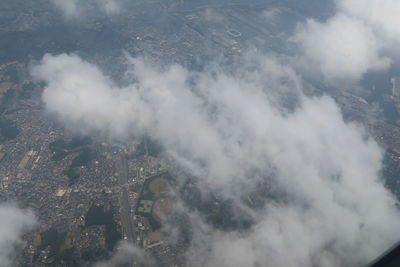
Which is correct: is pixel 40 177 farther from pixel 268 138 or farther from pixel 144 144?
pixel 268 138

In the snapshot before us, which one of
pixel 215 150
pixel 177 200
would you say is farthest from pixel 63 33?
pixel 177 200

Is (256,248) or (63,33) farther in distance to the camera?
(63,33)

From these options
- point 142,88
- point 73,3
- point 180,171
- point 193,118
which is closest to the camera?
point 180,171

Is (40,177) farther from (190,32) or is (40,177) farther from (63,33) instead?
(190,32)

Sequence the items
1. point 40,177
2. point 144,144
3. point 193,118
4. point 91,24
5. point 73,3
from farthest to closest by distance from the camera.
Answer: point 73,3
point 91,24
point 193,118
point 144,144
point 40,177

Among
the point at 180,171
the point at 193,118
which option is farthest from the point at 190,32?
the point at 180,171

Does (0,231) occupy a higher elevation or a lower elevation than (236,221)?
lower
